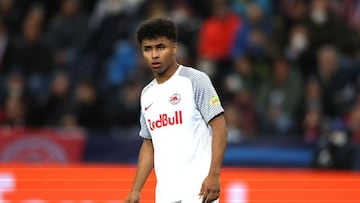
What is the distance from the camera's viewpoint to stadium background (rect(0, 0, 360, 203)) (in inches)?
479

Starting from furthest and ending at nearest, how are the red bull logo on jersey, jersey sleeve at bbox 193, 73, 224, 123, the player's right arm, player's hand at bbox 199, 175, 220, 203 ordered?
the player's right arm < the red bull logo on jersey < jersey sleeve at bbox 193, 73, 224, 123 < player's hand at bbox 199, 175, 220, 203

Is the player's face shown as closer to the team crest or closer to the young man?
the young man

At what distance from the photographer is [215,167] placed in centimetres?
624

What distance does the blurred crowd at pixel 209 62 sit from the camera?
42.8 ft

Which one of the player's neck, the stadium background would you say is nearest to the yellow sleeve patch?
the player's neck

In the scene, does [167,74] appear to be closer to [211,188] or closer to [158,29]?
[158,29]

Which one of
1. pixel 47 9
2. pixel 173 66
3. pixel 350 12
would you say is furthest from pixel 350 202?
pixel 47 9

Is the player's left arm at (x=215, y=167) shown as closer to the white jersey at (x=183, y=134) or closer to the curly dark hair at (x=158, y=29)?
the white jersey at (x=183, y=134)

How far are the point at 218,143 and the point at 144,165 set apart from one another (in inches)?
27.0

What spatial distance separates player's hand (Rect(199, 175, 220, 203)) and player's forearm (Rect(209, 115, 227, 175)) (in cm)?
3

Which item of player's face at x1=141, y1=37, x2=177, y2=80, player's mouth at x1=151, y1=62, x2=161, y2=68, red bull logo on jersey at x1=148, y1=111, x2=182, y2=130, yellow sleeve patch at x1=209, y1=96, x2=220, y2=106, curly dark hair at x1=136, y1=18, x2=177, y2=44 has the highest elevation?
curly dark hair at x1=136, y1=18, x2=177, y2=44

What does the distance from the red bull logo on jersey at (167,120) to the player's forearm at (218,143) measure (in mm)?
230

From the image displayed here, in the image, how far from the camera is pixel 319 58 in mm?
13414

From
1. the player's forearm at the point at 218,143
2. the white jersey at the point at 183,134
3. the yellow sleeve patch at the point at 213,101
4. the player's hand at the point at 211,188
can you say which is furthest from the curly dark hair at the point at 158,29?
the player's hand at the point at 211,188
